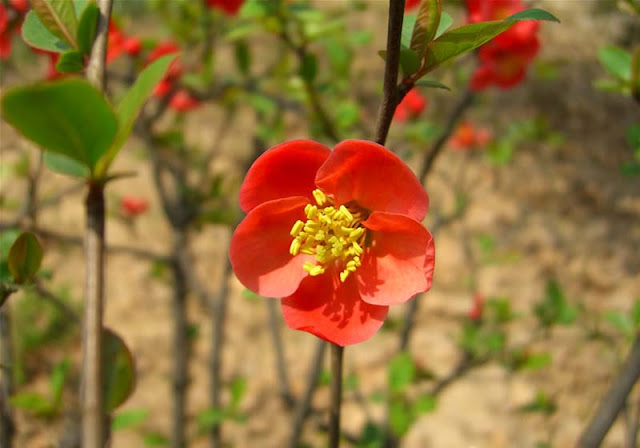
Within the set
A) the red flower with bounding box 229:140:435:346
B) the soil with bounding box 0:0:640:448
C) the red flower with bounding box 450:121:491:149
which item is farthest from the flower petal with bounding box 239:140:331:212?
the red flower with bounding box 450:121:491:149

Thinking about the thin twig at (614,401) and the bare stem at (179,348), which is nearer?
the thin twig at (614,401)

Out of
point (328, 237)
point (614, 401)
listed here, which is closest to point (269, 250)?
point (328, 237)

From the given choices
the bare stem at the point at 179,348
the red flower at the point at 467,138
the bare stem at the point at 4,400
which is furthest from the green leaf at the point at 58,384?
the red flower at the point at 467,138

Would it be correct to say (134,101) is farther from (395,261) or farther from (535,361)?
(535,361)

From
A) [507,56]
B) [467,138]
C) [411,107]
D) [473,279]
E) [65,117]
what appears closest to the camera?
[65,117]

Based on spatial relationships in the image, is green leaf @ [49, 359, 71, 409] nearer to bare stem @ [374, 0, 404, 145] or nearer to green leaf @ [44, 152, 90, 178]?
green leaf @ [44, 152, 90, 178]

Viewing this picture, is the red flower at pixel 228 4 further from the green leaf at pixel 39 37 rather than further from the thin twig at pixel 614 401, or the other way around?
the thin twig at pixel 614 401

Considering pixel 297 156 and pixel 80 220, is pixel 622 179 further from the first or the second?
pixel 297 156
